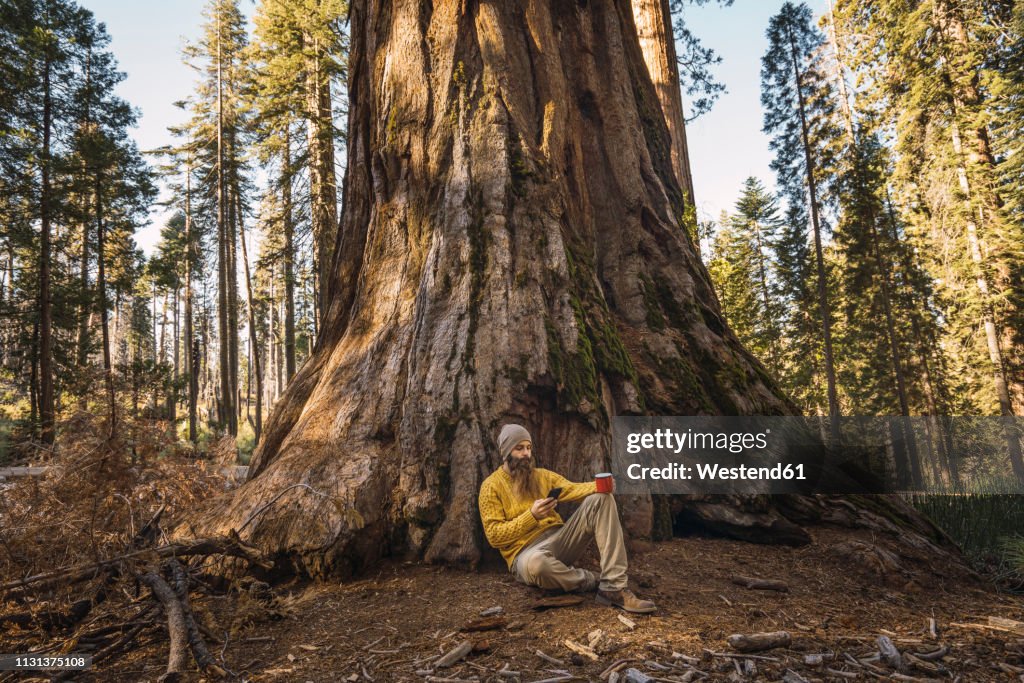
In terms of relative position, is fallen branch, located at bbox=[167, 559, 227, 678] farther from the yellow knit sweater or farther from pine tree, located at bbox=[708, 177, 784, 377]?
pine tree, located at bbox=[708, 177, 784, 377]

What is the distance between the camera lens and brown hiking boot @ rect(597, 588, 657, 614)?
357 centimetres

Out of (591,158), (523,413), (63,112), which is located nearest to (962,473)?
(591,158)

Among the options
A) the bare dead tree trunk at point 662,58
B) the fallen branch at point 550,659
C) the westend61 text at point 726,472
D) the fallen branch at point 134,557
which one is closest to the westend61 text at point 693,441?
the westend61 text at point 726,472

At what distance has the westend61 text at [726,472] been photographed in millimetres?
5430

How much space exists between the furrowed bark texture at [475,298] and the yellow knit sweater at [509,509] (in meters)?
0.39

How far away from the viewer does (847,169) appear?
1908 centimetres

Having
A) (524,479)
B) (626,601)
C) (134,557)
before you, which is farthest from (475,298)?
(134,557)

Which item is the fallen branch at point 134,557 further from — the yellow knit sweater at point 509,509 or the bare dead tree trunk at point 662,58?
the bare dead tree trunk at point 662,58

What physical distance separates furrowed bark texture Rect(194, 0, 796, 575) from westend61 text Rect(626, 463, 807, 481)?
0.56 metres

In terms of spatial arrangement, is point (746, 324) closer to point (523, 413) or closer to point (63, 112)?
point (523, 413)

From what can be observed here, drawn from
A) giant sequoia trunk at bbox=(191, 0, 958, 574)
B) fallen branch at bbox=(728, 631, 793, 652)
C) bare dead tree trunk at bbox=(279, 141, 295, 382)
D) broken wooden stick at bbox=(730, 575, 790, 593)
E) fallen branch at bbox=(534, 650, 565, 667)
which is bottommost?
broken wooden stick at bbox=(730, 575, 790, 593)

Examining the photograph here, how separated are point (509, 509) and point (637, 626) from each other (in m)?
1.20

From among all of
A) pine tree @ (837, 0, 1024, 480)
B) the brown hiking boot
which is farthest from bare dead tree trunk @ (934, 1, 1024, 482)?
the brown hiking boot

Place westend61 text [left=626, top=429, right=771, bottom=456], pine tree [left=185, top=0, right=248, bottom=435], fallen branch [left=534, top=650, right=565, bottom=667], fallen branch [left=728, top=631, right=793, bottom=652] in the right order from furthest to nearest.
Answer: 1. pine tree [left=185, top=0, right=248, bottom=435]
2. westend61 text [left=626, top=429, right=771, bottom=456]
3. fallen branch [left=728, top=631, right=793, bottom=652]
4. fallen branch [left=534, top=650, right=565, bottom=667]
